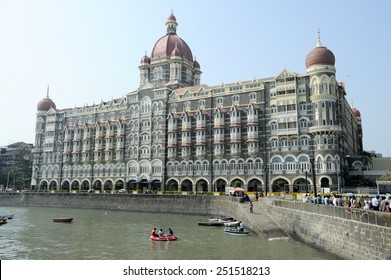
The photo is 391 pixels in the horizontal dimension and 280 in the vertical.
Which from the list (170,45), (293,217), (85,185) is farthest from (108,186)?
(293,217)

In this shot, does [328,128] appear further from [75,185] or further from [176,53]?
[75,185]

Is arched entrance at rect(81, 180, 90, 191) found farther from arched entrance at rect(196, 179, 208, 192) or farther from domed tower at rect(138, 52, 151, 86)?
arched entrance at rect(196, 179, 208, 192)

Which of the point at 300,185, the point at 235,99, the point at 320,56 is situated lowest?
the point at 300,185

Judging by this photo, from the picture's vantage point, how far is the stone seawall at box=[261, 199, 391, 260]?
Result: 62.4 ft

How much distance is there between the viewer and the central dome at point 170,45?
284ft

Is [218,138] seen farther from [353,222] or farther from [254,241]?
[353,222]

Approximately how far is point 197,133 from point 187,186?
1171 cm

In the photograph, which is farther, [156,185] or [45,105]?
[45,105]

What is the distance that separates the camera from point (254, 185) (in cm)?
6725

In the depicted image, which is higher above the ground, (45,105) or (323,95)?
(45,105)

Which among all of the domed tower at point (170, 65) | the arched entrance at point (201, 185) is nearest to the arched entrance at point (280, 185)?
the arched entrance at point (201, 185)

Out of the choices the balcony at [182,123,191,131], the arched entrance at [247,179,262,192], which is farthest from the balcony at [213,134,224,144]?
the arched entrance at [247,179,262,192]

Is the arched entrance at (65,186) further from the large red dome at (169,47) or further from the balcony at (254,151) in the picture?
the balcony at (254,151)

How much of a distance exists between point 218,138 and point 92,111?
38.0 m
